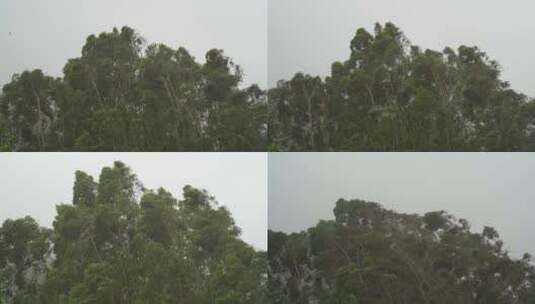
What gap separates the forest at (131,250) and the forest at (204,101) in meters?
0.32

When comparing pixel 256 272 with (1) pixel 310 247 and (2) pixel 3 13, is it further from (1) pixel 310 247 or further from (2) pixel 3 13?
(2) pixel 3 13

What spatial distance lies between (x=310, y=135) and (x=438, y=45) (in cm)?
98

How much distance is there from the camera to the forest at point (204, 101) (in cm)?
388

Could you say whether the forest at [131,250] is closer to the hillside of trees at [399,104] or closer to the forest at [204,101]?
the forest at [204,101]

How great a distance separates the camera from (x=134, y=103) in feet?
12.9

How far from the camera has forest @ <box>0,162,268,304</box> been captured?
3789 millimetres

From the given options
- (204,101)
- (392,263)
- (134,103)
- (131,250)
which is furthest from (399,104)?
(131,250)

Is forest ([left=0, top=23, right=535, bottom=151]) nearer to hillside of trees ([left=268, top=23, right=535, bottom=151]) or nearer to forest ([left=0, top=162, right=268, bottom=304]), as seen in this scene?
hillside of trees ([left=268, top=23, right=535, bottom=151])

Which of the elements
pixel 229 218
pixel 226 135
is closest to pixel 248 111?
pixel 226 135

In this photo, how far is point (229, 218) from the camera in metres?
3.85

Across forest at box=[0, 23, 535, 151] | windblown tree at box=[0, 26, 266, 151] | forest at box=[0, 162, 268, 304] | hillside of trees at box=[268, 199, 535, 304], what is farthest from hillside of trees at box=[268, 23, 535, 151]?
forest at box=[0, 162, 268, 304]

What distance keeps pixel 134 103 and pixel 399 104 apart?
169 centimetres

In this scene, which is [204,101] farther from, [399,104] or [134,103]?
[399,104]

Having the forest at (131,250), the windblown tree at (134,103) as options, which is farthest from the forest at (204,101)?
the forest at (131,250)
